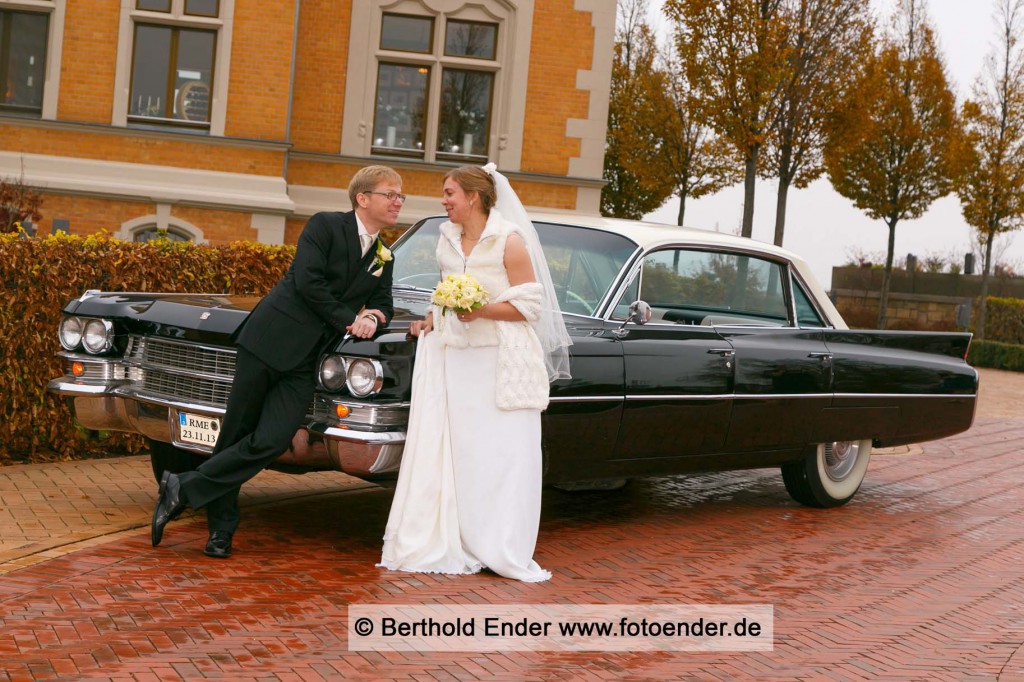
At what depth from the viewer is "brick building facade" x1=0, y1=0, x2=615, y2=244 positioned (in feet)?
62.3

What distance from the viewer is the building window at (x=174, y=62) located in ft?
63.6

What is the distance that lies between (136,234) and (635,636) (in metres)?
15.2

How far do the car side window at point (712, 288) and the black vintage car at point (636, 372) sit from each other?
0.01 m

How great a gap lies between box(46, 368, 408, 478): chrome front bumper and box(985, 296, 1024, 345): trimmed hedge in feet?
92.6

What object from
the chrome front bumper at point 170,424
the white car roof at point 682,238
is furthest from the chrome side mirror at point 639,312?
the chrome front bumper at point 170,424

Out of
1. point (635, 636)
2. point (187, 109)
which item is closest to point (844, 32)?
point (187, 109)

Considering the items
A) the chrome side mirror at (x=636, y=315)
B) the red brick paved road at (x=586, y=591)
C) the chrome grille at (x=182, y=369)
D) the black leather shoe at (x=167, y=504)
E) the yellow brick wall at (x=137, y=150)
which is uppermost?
the yellow brick wall at (x=137, y=150)

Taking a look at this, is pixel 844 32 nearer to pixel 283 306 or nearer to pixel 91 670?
pixel 283 306

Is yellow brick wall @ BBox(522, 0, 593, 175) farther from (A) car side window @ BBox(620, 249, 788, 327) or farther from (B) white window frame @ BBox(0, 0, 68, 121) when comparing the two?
(A) car side window @ BBox(620, 249, 788, 327)

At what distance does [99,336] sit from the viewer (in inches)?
273

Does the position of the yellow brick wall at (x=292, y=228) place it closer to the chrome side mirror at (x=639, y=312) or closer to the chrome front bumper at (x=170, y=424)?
the chrome front bumper at (x=170, y=424)

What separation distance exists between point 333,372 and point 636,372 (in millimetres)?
1768

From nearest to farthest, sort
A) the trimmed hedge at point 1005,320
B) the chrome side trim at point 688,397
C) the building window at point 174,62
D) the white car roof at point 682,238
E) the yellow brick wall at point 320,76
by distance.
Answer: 1. the chrome side trim at point 688,397
2. the white car roof at point 682,238
3. the building window at point 174,62
4. the yellow brick wall at point 320,76
5. the trimmed hedge at point 1005,320

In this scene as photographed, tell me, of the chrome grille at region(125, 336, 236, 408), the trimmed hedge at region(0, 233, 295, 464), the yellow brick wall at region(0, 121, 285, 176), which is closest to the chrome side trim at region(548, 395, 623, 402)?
the chrome grille at region(125, 336, 236, 408)
